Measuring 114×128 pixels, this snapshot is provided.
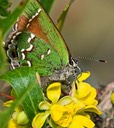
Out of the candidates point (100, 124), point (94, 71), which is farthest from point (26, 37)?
point (94, 71)

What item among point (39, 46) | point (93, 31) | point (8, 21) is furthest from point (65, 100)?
point (93, 31)

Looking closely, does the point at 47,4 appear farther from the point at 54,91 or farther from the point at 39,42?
the point at 54,91

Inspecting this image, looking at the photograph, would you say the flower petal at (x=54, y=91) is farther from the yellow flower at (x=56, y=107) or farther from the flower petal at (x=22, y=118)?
the flower petal at (x=22, y=118)

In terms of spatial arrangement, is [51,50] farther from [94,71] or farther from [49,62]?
[94,71]

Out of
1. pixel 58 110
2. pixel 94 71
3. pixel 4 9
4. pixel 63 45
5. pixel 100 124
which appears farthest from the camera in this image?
pixel 94 71

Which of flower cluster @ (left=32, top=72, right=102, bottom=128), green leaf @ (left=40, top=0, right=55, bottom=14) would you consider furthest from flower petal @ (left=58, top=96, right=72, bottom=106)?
green leaf @ (left=40, top=0, right=55, bottom=14)

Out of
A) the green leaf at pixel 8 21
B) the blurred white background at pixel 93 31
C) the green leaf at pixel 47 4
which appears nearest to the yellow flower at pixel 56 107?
the green leaf at pixel 8 21
